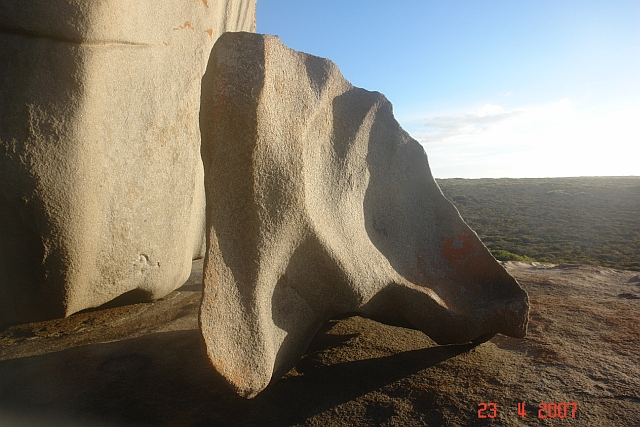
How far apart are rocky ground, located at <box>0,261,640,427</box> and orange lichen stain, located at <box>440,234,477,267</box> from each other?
497 millimetres

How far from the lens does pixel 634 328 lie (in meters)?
3.09

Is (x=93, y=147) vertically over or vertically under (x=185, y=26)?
under

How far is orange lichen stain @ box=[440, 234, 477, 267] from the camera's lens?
Answer: 109 inches

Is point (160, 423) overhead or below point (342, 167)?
below

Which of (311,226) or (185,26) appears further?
(185,26)

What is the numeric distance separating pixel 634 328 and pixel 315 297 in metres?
2.19

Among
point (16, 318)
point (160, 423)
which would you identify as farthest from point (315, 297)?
point (16, 318)

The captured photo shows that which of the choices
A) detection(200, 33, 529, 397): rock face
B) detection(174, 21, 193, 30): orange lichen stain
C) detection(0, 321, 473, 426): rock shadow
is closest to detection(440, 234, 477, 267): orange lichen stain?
detection(200, 33, 529, 397): rock face

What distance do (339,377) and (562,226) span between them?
11.5 meters

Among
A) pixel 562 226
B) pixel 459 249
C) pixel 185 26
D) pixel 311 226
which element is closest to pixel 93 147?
pixel 185 26

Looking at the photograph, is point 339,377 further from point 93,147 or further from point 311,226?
point 93,147

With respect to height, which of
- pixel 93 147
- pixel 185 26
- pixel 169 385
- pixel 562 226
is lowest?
pixel 562 226

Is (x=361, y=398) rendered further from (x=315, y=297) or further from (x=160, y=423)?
(x=160, y=423)

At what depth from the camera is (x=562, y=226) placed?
12.2m
